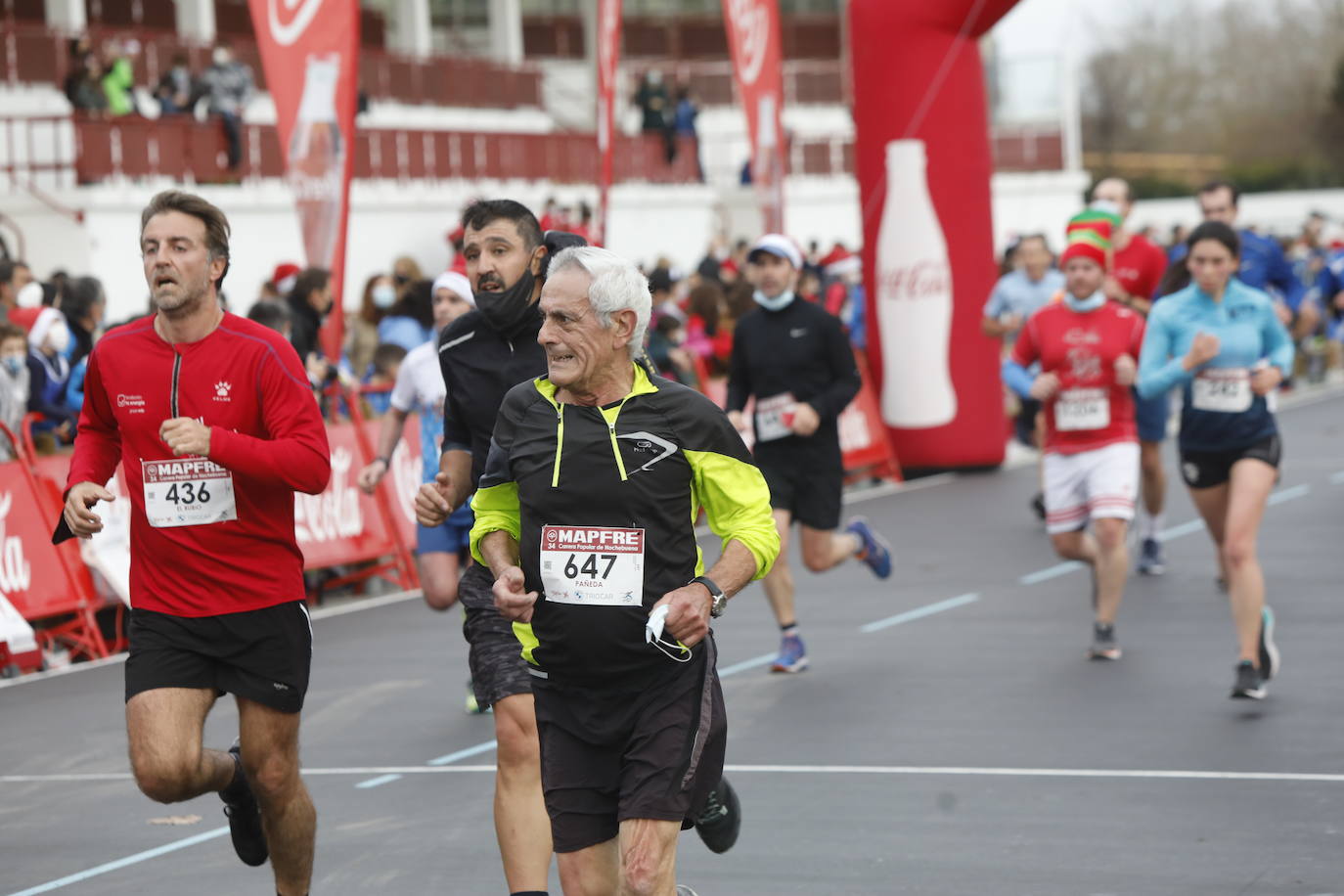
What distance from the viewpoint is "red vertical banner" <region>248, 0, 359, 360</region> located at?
547 inches

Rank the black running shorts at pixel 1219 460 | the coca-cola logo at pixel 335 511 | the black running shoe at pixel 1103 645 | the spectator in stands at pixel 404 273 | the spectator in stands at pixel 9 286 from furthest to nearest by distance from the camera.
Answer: the spectator in stands at pixel 404 273
the coca-cola logo at pixel 335 511
the spectator in stands at pixel 9 286
the black running shoe at pixel 1103 645
the black running shorts at pixel 1219 460

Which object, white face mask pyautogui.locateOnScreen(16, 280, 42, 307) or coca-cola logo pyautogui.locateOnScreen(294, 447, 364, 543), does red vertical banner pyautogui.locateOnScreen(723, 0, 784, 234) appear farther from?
white face mask pyautogui.locateOnScreen(16, 280, 42, 307)

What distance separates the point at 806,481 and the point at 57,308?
19.2 feet

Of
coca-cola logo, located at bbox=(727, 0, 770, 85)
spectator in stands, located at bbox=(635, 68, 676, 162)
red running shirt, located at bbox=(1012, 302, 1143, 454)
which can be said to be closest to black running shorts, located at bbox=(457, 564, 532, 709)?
red running shirt, located at bbox=(1012, 302, 1143, 454)

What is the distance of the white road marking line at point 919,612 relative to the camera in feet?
37.6

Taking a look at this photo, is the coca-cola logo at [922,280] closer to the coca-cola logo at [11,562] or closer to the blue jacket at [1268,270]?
the blue jacket at [1268,270]

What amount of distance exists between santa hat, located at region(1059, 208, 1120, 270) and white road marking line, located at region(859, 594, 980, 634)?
2.35 meters

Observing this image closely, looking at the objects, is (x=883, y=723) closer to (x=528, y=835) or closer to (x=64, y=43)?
(x=528, y=835)

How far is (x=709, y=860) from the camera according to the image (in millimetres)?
6828

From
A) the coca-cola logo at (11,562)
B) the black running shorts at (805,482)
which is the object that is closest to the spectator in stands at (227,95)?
the coca-cola logo at (11,562)

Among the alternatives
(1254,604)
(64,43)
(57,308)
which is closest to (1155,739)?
(1254,604)

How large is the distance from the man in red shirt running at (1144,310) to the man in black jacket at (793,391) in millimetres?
2643

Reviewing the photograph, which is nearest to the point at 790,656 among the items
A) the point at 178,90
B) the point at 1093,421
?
the point at 1093,421

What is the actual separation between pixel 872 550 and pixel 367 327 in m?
8.50
